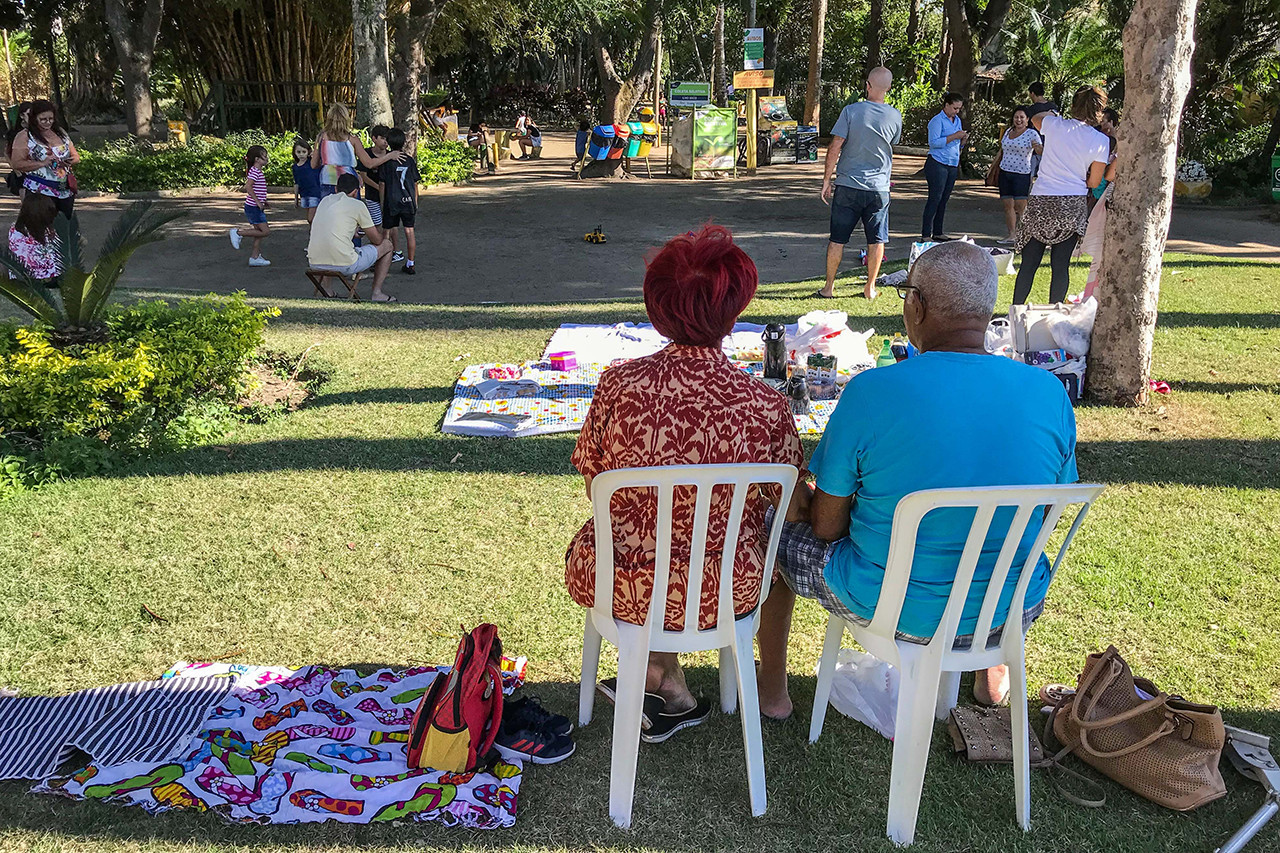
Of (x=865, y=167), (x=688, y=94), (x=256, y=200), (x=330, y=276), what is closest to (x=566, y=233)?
(x=256, y=200)

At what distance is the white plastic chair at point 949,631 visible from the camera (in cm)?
232

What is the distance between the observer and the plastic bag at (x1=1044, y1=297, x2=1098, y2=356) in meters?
6.05

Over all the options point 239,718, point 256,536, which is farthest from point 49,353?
point 239,718

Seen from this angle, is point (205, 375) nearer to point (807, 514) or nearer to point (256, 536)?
point (256, 536)

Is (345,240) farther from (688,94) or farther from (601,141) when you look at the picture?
(601,141)

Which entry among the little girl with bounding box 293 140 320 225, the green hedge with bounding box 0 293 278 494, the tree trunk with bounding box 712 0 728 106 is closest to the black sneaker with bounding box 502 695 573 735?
the green hedge with bounding box 0 293 278 494

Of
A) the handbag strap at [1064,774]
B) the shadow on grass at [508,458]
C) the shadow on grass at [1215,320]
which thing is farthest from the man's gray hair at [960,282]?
the shadow on grass at [1215,320]

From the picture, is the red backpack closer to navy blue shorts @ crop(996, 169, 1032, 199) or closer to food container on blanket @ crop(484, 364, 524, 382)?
food container on blanket @ crop(484, 364, 524, 382)

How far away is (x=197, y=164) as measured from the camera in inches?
699

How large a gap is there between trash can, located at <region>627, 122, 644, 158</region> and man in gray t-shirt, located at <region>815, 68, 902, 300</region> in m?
12.7

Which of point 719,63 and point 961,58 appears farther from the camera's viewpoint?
point 719,63

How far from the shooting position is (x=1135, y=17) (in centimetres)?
562

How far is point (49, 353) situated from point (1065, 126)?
6.80 meters

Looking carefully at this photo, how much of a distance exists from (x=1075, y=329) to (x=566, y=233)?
872cm
